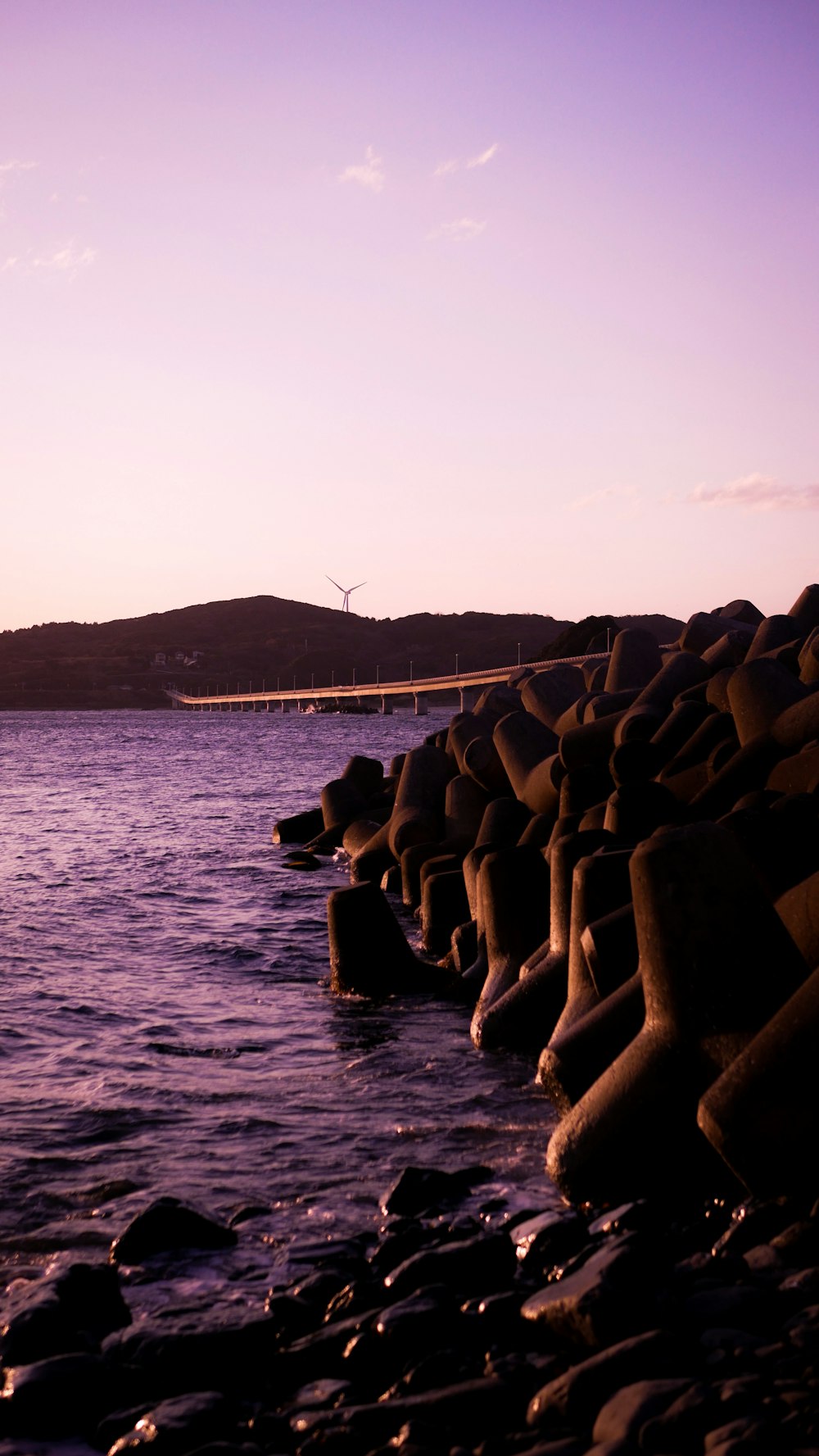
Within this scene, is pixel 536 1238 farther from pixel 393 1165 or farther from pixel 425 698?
pixel 425 698

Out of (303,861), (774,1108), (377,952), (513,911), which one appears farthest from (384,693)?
(774,1108)

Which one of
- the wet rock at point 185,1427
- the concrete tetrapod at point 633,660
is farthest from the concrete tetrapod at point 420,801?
the wet rock at point 185,1427

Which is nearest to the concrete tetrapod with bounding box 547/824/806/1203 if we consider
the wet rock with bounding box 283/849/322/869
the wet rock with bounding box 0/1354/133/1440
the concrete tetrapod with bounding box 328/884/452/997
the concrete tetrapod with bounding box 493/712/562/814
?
the wet rock with bounding box 0/1354/133/1440

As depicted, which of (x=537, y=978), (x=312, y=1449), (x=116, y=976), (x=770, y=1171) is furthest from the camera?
(x=116, y=976)

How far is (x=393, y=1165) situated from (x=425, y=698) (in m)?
137

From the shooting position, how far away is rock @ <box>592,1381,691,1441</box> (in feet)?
10.9

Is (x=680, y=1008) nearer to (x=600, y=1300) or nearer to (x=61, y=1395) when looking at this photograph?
(x=600, y=1300)

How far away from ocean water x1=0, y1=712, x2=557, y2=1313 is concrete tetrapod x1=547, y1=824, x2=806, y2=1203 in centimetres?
42

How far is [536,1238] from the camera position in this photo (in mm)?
4875

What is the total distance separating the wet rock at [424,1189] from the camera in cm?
562

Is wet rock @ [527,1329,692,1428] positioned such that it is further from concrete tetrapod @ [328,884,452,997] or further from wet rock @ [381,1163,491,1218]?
concrete tetrapod @ [328,884,452,997]

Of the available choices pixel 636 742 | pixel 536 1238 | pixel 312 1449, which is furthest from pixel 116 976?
pixel 312 1449

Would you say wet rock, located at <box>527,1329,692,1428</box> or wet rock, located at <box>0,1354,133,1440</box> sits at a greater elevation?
wet rock, located at <box>527,1329,692,1428</box>

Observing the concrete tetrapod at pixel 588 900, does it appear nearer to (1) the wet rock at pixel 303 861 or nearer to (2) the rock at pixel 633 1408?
(2) the rock at pixel 633 1408
